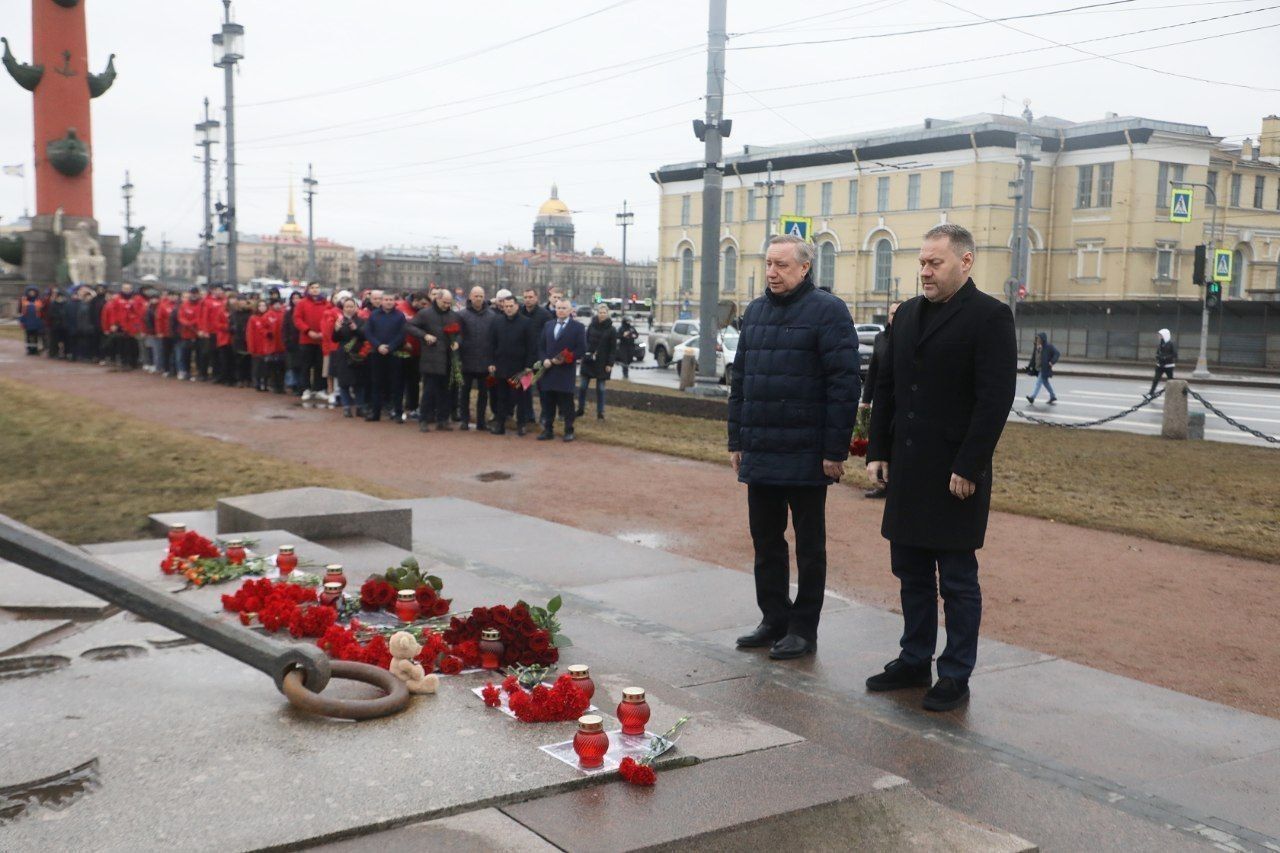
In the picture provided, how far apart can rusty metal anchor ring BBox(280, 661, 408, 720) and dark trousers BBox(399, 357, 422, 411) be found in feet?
44.4

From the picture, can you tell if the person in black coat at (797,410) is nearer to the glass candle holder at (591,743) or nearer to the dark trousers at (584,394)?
the glass candle holder at (591,743)

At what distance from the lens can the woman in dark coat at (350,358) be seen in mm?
17656

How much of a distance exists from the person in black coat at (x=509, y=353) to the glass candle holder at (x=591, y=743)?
1288cm

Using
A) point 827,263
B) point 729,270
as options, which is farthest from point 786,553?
point 729,270

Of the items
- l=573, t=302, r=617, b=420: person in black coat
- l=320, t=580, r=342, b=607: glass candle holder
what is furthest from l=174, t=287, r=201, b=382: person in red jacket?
l=320, t=580, r=342, b=607: glass candle holder

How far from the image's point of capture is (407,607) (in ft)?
18.0

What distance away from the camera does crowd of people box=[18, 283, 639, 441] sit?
16.5 metres

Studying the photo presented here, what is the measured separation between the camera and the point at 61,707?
412 cm

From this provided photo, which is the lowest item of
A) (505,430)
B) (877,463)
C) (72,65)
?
(505,430)

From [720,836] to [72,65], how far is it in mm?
45933

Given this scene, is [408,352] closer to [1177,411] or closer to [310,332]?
[310,332]

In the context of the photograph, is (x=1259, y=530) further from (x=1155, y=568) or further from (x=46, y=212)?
(x=46, y=212)

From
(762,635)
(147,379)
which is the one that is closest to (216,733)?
(762,635)

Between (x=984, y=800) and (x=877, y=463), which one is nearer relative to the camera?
(x=984, y=800)
